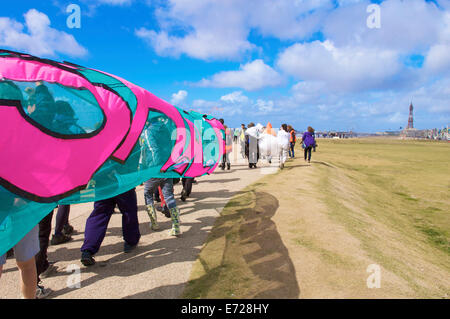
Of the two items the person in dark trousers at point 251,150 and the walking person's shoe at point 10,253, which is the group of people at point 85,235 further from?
the person in dark trousers at point 251,150

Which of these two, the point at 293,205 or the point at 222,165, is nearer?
the point at 293,205

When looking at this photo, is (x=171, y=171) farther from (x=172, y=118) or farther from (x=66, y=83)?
(x=66, y=83)

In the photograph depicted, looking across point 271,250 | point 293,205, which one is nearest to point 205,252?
point 271,250

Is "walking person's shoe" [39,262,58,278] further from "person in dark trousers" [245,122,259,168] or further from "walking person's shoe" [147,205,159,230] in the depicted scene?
"person in dark trousers" [245,122,259,168]

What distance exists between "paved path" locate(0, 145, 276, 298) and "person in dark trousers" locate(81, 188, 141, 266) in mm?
185

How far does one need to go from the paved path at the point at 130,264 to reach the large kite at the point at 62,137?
4.33 feet

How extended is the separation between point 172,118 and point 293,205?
3.93m

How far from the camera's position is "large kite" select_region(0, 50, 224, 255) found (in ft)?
7.48

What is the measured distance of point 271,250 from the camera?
4.59 m

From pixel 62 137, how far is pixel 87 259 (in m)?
2.37

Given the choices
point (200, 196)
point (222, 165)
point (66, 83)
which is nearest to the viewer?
point (66, 83)

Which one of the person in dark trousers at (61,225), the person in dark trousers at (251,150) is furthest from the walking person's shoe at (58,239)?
the person in dark trousers at (251,150)

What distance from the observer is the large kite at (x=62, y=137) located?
2281 millimetres

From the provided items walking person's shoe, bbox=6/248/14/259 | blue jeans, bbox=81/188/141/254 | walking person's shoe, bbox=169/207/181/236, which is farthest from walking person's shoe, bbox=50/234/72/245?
walking person's shoe, bbox=169/207/181/236
